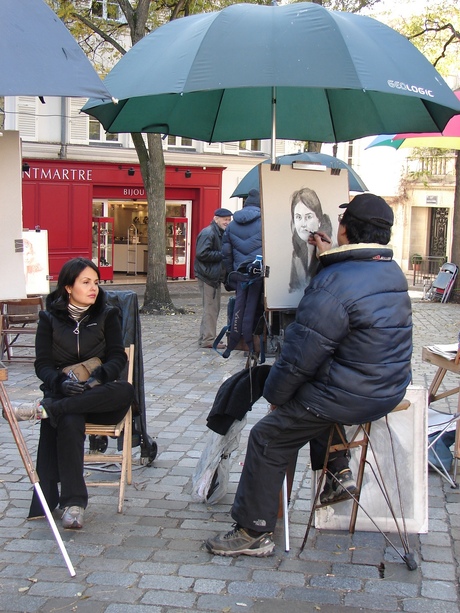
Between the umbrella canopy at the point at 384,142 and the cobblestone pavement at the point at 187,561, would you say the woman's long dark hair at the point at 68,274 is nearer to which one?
the cobblestone pavement at the point at 187,561

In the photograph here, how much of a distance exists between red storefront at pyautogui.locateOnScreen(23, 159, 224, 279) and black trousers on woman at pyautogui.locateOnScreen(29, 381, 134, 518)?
709 inches

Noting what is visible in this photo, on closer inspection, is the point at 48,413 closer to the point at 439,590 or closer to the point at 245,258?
the point at 439,590

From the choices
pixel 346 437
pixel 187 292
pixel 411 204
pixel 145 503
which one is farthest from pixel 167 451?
pixel 411 204

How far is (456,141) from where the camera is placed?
7.29 metres

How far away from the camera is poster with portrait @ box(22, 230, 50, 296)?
10383 mm

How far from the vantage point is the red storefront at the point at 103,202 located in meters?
22.5

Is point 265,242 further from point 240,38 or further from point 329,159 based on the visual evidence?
point 329,159

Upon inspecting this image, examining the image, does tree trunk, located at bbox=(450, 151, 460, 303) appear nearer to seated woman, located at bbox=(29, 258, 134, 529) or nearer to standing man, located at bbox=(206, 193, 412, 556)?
seated woman, located at bbox=(29, 258, 134, 529)

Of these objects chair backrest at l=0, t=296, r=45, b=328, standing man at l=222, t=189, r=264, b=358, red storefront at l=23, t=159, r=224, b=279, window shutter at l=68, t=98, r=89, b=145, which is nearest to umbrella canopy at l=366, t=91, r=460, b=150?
standing man at l=222, t=189, r=264, b=358

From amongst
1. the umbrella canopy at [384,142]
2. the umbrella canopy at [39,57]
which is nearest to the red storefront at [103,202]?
the umbrella canopy at [384,142]

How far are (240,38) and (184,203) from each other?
21700 millimetres

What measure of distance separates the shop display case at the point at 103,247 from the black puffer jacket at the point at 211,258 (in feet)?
41.7

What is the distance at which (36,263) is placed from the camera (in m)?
10.6

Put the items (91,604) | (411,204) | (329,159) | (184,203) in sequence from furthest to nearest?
(411,204)
(184,203)
(329,159)
(91,604)
